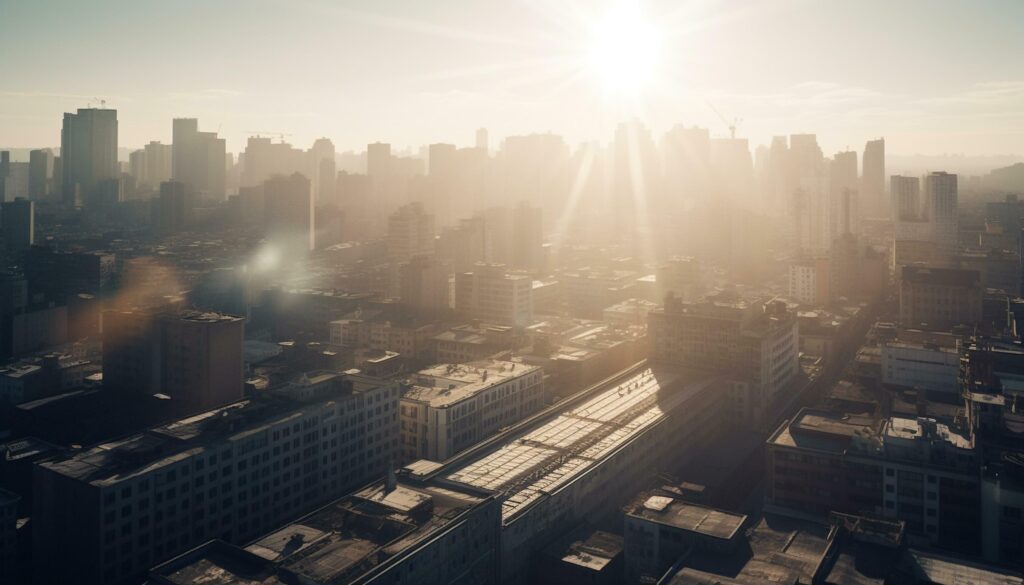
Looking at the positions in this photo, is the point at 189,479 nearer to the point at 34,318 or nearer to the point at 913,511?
the point at 913,511

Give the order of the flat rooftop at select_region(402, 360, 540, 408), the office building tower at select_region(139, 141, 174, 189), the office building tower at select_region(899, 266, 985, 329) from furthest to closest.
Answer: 1. the office building tower at select_region(139, 141, 174, 189)
2. the office building tower at select_region(899, 266, 985, 329)
3. the flat rooftop at select_region(402, 360, 540, 408)

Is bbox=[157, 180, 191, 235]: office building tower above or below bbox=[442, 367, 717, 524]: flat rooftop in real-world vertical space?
above

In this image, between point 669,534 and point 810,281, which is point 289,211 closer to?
point 810,281

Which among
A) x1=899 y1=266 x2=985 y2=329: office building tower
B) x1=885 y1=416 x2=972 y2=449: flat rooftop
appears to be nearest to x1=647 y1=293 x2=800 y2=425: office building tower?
x1=885 y1=416 x2=972 y2=449: flat rooftop

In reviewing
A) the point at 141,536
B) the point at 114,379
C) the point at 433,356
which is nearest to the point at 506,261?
the point at 433,356

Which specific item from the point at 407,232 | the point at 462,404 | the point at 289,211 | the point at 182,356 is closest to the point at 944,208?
the point at 407,232

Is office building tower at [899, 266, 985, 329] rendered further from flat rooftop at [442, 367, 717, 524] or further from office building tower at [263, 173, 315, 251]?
office building tower at [263, 173, 315, 251]
